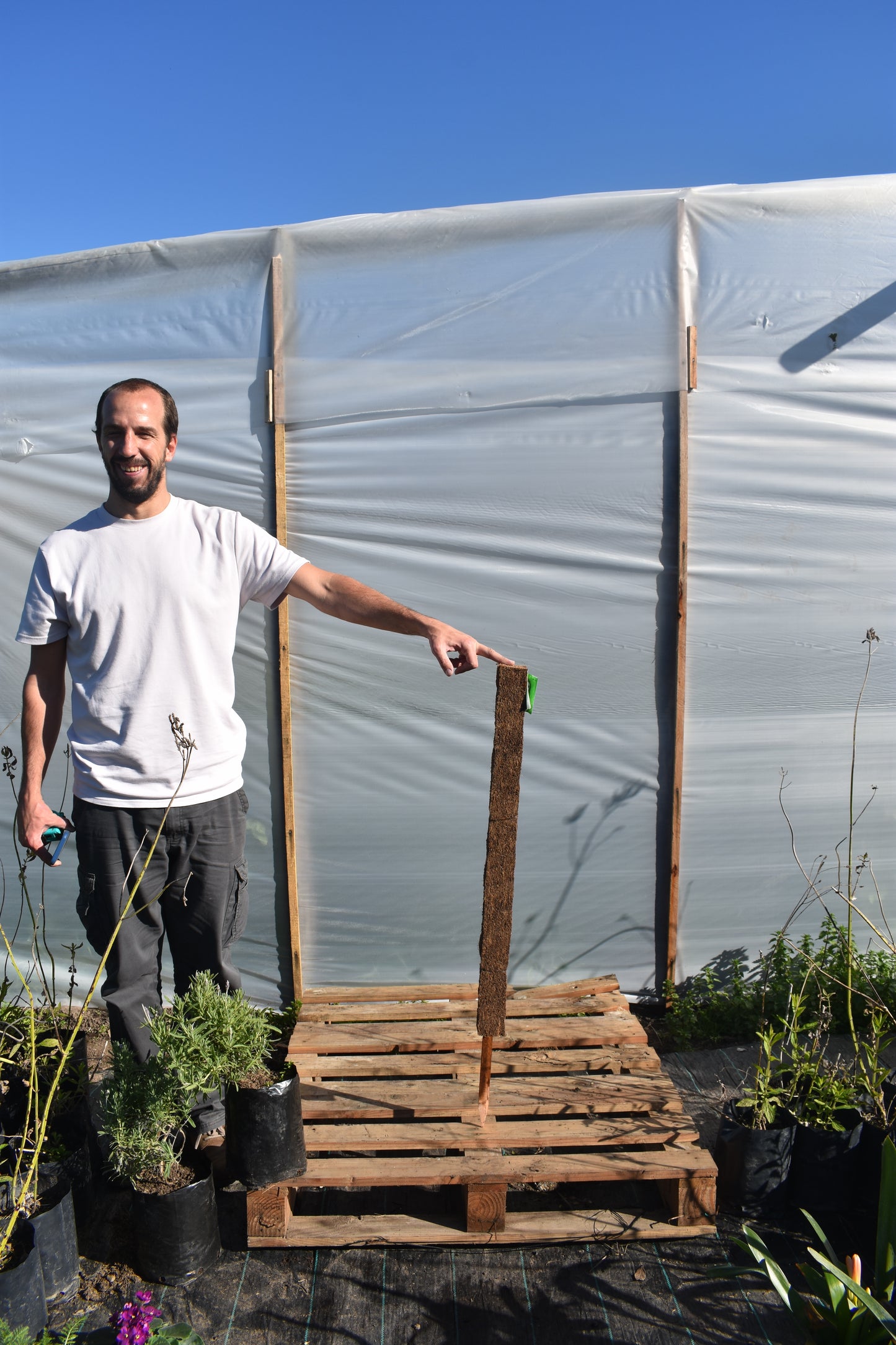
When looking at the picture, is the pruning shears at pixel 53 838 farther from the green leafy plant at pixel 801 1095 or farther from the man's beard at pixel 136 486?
the green leafy plant at pixel 801 1095

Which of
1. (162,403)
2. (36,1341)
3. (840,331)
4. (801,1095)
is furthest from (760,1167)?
(840,331)

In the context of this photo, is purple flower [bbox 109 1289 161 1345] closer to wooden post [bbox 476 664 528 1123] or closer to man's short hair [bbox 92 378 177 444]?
wooden post [bbox 476 664 528 1123]

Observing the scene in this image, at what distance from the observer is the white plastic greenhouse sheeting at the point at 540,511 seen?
349cm

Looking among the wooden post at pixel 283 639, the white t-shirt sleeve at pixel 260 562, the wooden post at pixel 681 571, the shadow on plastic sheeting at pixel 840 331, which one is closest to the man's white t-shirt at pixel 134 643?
the white t-shirt sleeve at pixel 260 562

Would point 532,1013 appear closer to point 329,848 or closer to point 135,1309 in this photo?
point 329,848

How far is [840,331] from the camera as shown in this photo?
11.5 feet

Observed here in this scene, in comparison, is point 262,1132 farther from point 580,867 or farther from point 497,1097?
point 580,867

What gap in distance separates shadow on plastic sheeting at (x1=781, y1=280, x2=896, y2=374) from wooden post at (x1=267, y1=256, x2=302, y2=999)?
194cm

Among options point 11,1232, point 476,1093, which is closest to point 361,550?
point 476,1093

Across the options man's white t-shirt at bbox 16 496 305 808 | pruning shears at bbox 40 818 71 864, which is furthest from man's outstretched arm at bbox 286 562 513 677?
pruning shears at bbox 40 818 71 864

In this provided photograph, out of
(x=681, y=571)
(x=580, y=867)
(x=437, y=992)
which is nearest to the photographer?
(x=437, y=992)

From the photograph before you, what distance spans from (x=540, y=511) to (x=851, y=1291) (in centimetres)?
260

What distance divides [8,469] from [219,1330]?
10.3 ft

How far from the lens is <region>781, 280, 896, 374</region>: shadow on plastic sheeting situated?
348 centimetres
